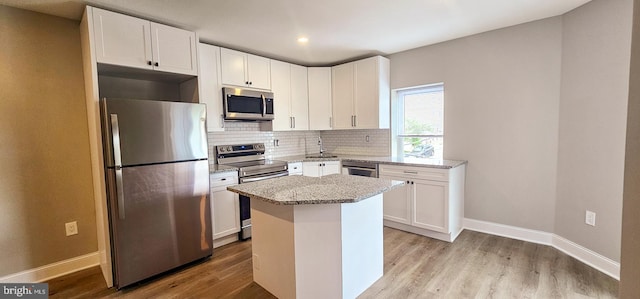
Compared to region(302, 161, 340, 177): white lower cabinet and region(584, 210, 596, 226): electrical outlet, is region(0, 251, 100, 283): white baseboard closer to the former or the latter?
region(302, 161, 340, 177): white lower cabinet

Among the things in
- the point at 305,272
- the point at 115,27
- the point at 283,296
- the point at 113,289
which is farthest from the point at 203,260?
the point at 115,27

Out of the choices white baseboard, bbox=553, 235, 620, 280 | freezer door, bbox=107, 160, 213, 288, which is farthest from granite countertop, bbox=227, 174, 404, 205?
white baseboard, bbox=553, 235, 620, 280

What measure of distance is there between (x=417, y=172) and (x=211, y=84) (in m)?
2.63

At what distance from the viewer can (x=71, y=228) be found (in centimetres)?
261

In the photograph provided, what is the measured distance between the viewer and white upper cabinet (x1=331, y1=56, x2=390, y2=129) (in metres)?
3.88

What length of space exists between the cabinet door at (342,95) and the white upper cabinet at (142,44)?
213cm

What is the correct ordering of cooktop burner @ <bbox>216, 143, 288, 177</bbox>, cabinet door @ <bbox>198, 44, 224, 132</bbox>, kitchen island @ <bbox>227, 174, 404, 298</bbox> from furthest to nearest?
cooktop burner @ <bbox>216, 143, 288, 177</bbox> → cabinet door @ <bbox>198, 44, 224, 132</bbox> → kitchen island @ <bbox>227, 174, 404, 298</bbox>

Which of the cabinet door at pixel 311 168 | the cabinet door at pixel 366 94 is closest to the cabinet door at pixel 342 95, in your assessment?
the cabinet door at pixel 366 94

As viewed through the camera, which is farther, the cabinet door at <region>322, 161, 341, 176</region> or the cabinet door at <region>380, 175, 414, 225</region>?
the cabinet door at <region>322, 161, 341, 176</region>

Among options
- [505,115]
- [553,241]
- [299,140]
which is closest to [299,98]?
[299,140]

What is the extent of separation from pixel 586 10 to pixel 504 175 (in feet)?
5.62

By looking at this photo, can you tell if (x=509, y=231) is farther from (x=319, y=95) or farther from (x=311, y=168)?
(x=319, y=95)

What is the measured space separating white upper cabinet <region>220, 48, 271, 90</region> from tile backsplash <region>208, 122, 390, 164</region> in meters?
0.58

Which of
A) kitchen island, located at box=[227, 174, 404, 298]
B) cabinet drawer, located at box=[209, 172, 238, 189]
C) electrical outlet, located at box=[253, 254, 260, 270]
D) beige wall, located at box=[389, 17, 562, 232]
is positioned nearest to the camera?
kitchen island, located at box=[227, 174, 404, 298]
